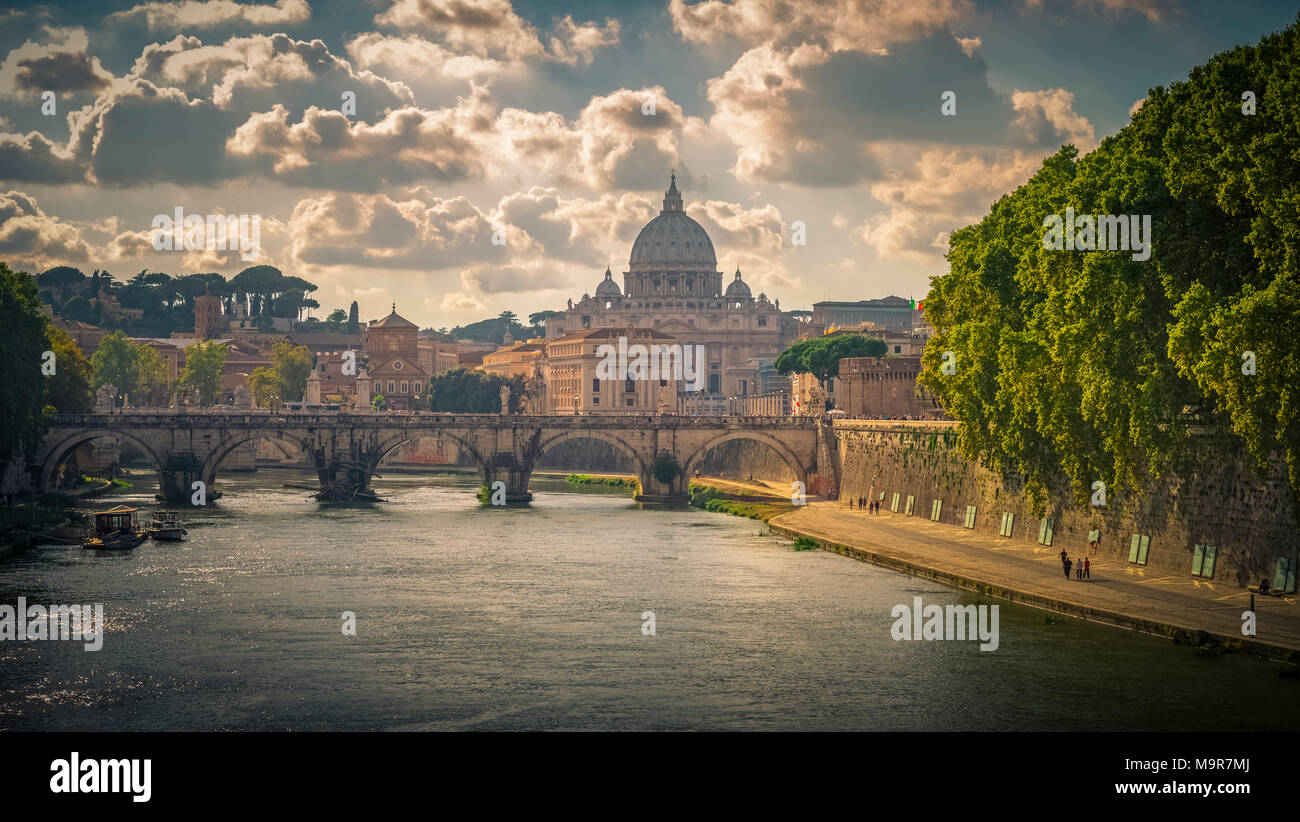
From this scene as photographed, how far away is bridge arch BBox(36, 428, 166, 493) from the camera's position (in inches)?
3078

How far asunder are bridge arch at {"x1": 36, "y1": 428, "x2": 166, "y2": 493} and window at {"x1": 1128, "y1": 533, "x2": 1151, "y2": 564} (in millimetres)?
54728

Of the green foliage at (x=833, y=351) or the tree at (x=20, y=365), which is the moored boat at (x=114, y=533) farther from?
the green foliage at (x=833, y=351)

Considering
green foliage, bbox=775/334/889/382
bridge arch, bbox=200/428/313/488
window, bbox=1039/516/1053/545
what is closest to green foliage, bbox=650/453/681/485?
bridge arch, bbox=200/428/313/488

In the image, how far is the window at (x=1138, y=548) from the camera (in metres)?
42.4

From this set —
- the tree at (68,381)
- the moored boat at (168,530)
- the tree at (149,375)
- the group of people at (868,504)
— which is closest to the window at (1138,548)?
the group of people at (868,504)

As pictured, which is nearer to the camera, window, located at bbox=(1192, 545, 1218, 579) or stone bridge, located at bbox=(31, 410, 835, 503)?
window, located at bbox=(1192, 545, 1218, 579)

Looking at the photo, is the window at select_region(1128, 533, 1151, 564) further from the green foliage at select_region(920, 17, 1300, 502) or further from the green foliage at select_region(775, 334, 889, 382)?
the green foliage at select_region(775, 334, 889, 382)

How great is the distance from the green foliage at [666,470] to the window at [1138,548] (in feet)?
142

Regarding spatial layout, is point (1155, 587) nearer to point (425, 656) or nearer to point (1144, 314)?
point (1144, 314)

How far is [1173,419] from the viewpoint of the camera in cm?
3734
